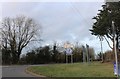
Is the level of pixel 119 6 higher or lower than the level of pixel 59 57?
higher

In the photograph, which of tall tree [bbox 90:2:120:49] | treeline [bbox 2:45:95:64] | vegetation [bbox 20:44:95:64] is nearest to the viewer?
tall tree [bbox 90:2:120:49]

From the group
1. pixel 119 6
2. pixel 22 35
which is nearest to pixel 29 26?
pixel 22 35

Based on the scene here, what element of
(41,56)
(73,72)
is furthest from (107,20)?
(73,72)

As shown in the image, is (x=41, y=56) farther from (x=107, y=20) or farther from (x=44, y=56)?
(x=107, y=20)

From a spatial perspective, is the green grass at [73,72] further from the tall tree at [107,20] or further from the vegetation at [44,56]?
the vegetation at [44,56]

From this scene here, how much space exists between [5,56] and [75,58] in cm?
2655

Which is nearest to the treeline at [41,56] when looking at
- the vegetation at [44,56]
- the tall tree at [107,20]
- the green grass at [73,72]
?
the vegetation at [44,56]

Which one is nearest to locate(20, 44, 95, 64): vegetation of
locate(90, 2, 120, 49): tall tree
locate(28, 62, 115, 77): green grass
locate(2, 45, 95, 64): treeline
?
locate(2, 45, 95, 64): treeline

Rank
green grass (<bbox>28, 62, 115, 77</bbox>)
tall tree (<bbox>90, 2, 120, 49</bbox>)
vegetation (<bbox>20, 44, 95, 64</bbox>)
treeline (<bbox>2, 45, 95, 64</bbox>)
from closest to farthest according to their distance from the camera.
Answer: green grass (<bbox>28, 62, 115, 77</bbox>) < tall tree (<bbox>90, 2, 120, 49</bbox>) < treeline (<bbox>2, 45, 95, 64</bbox>) < vegetation (<bbox>20, 44, 95, 64</bbox>)

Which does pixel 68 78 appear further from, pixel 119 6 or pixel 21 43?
pixel 21 43

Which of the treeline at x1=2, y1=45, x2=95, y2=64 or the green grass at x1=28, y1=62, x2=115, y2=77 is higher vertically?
the treeline at x1=2, y1=45, x2=95, y2=64

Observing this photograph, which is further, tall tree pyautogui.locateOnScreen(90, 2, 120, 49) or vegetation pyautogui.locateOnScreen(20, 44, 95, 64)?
vegetation pyautogui.locateOnScreen(20, 44, 95, 64)

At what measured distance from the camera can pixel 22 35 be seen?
85.6 m

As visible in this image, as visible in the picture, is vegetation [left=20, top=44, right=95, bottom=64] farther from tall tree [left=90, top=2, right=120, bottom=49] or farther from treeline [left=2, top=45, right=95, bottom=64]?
tall tree [left=90, top=2, right=120, bottom=49]
